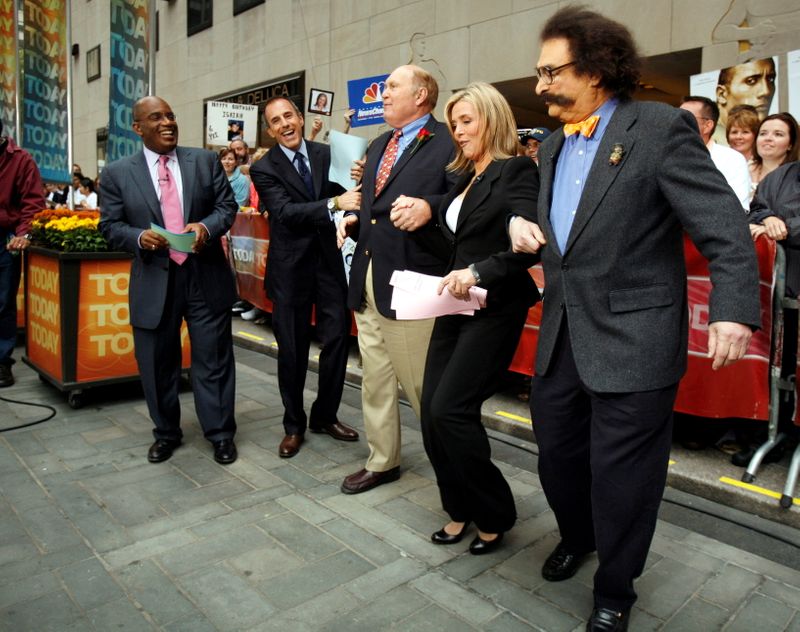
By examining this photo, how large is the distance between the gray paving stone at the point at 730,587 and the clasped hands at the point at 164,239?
3082mm

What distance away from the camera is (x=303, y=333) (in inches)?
Result: 173

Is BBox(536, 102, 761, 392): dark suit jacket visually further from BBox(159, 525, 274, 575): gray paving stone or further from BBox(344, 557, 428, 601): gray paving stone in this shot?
BBox(159, 525, 274, 575): gray paving stone

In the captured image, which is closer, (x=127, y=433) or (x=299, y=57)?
(x=127, y=433)

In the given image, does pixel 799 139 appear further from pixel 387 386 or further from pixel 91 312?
pixel 91 312

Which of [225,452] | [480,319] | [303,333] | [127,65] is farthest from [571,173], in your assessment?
[127,65]

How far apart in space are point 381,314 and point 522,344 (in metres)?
1.82

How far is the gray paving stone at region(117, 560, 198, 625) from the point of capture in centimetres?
253

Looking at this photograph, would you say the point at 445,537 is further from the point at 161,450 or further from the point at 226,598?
the point at 161,450

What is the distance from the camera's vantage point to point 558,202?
2.49 meters

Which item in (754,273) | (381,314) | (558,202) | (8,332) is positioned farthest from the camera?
(8,332)

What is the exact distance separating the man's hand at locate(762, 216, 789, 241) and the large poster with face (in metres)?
3.35

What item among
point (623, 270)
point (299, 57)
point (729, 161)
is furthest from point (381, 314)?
point (299, 57)

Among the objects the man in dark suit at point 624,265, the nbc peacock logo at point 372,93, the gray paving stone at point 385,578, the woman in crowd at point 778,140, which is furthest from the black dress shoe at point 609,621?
the nbc peacock logo at point 372,93

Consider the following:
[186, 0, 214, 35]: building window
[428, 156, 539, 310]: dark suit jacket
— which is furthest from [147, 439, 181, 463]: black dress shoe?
[186, 0, 214, 35]: building window
